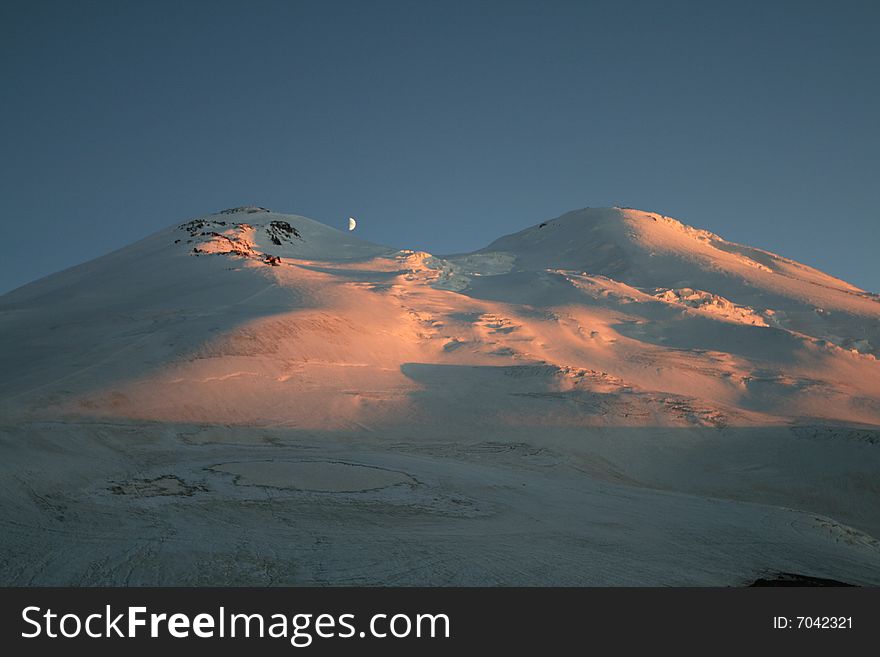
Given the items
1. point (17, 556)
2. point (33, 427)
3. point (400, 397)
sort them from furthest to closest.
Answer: point (400, 397) < point (33, 427) < point (17, 556)

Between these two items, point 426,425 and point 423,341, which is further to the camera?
point 423,341

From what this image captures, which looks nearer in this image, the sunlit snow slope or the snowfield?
the snowfield

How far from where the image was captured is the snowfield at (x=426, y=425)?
7199 mm

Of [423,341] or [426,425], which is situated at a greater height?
[423,341]

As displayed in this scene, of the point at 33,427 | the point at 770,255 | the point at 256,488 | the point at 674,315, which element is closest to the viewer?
the point at 256,488

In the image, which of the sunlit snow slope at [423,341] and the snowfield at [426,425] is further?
the sunlit snow slope at [423,341]

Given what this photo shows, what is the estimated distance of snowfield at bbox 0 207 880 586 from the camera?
7199 millimetres

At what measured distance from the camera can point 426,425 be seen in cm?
1444
